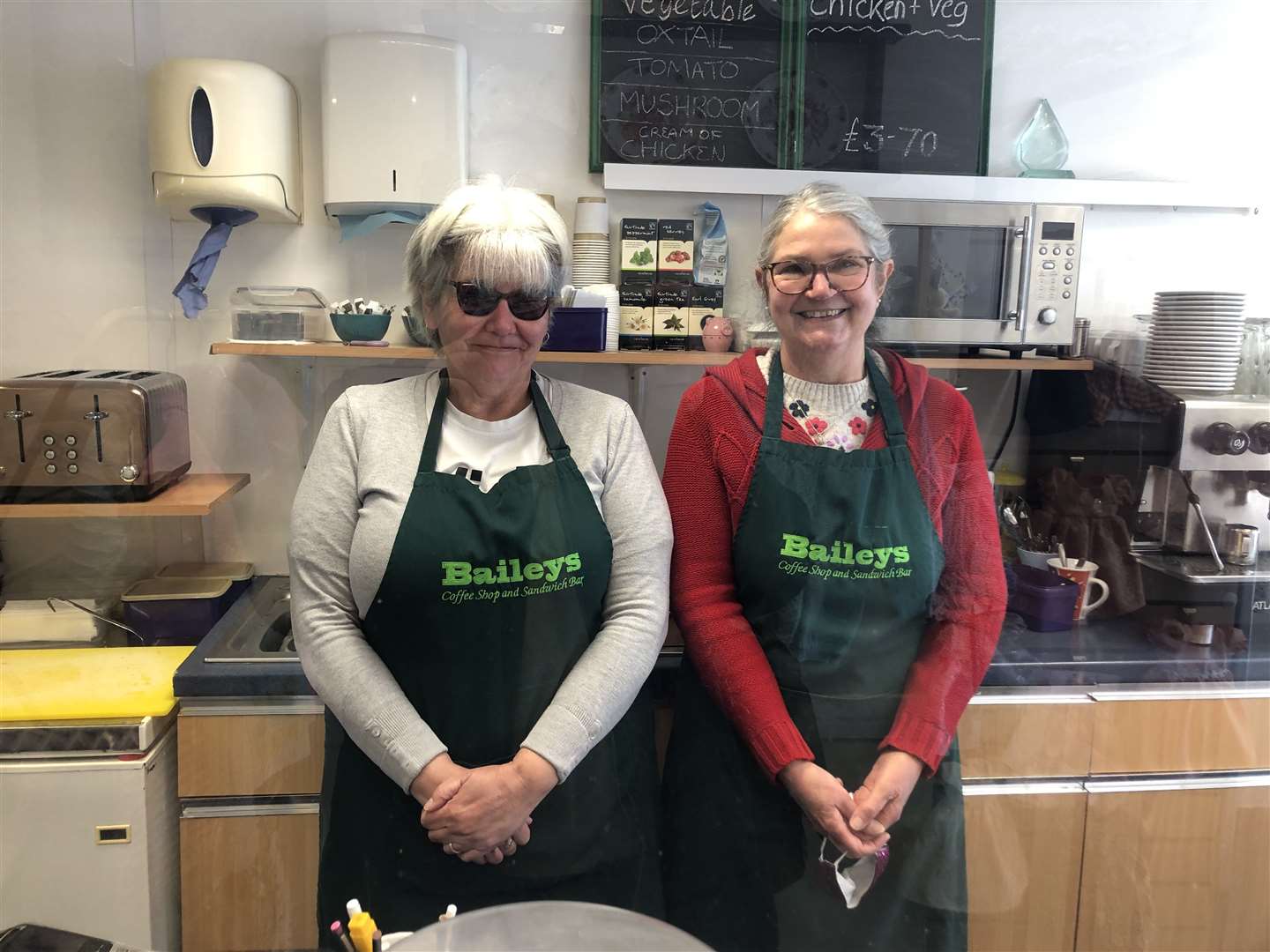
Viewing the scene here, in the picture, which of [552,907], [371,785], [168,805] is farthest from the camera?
[168,805]

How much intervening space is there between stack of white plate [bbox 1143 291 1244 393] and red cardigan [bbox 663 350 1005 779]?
0.22m

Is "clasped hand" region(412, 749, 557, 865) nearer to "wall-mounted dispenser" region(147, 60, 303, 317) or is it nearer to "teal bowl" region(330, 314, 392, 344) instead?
"teal bowl" region(330, 314, 392, 344)

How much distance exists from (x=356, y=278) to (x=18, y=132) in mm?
347

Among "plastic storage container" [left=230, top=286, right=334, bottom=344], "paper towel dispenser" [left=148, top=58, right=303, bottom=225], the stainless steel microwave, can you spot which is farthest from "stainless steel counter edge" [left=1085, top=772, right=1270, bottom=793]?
"paper towel dispenser" [left=148, top=58, right=303, bottom=225]

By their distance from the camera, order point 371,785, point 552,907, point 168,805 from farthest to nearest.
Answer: point 168,805
point 371,785
point 552,907

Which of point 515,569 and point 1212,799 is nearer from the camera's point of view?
point 515,569

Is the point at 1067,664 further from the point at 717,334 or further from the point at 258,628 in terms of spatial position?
the point at 258,628

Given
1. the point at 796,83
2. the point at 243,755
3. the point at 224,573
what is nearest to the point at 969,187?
the point at 796,83

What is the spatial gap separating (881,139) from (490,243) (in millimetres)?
439

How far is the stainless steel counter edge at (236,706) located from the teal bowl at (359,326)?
1.32 ft

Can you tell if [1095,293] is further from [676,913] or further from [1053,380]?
[676,913]

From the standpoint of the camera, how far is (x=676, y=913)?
2.97 ft

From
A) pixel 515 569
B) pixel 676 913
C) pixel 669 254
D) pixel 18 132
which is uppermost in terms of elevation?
pixel 18 132

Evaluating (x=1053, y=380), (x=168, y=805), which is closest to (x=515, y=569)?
Result: (x=168, y=805)
